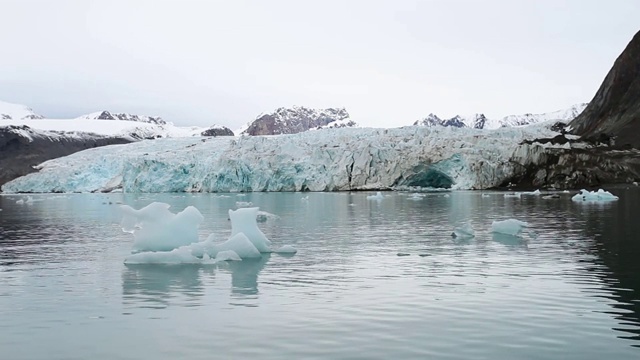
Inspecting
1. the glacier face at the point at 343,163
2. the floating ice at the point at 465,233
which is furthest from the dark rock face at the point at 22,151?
the floating ice at the point at 465,233

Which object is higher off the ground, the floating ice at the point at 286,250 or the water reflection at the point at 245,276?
the floating ice at the point at 286,250

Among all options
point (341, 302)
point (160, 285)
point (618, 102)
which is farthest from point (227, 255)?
point (618, 102)

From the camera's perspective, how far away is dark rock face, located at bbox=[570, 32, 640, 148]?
124875mm

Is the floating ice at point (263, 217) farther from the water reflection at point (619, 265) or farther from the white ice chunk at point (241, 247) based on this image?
the water reflection at point (619, 265)

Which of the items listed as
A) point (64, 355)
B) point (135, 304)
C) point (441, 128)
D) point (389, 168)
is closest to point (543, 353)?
point (64, 355)

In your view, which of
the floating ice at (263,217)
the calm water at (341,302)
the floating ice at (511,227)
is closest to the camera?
the calm water at (341,302)

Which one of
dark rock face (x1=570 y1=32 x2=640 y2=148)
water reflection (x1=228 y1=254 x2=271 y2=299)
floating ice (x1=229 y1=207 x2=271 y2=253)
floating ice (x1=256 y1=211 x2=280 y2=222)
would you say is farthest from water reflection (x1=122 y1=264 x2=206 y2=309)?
dark rock face (x1=570 y1=32 x2=640 y2=148)

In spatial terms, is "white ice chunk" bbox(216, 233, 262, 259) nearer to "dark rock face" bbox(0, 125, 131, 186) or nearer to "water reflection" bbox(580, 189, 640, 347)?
"water reflection" bbox(580, 189, 640, 347)

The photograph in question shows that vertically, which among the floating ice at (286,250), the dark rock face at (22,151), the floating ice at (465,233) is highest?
the dark rock face at (22,151)

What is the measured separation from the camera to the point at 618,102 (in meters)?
134

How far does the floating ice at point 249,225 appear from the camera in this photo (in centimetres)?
1989

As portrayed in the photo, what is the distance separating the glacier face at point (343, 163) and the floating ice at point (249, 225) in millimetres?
59977

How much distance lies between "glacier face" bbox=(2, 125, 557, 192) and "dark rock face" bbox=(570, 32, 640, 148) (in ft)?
131

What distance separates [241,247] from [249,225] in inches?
60.4
